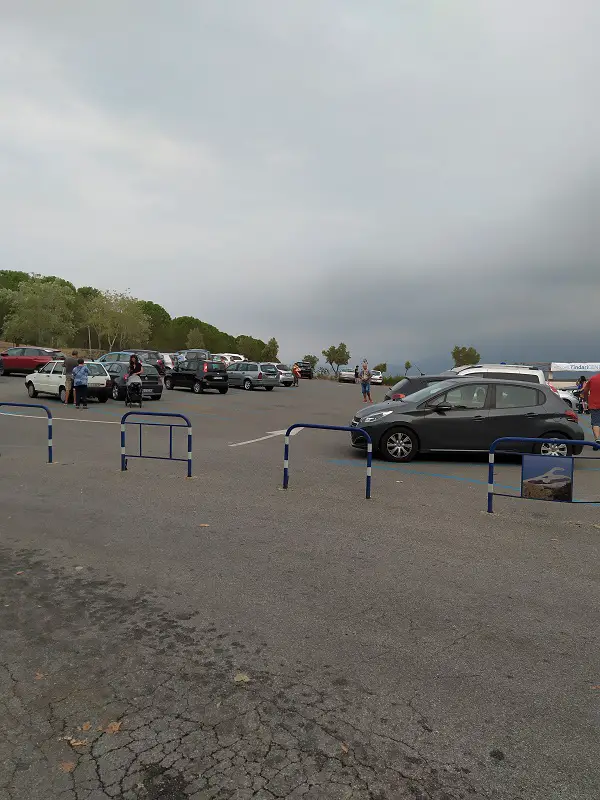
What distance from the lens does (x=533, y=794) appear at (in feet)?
8.68

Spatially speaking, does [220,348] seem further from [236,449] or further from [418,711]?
[418,711]

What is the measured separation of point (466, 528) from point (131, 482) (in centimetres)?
498

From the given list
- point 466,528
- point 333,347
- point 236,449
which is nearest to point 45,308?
point 333,347

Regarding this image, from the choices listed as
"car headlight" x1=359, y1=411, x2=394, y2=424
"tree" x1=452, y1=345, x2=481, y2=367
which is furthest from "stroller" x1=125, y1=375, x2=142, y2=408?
"tree" x1=452, y1=345, x2=481, y2=367

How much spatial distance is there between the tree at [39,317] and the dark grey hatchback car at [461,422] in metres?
72.5

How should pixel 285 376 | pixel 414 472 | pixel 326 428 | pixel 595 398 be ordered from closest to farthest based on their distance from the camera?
1. pixel 326 428
2. pixel 414 472
3. pixel 595 398
4. pixel 285 376

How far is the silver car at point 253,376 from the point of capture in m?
37.7

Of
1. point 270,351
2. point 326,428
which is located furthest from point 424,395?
point 270,351

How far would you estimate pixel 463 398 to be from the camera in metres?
11.6

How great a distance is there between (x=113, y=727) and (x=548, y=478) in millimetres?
6511

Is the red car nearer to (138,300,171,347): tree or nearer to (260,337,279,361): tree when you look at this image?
(260,337,279,361): tree

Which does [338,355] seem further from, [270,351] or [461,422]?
[461,422]

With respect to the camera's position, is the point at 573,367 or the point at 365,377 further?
the point at 573,367

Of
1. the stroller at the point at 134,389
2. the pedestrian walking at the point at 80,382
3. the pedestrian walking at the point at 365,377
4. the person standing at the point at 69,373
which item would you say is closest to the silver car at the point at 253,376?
the pedestrian walking at the point at 365,377
